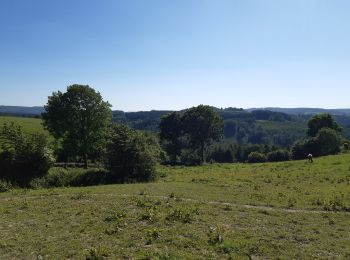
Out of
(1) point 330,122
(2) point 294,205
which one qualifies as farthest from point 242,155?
(2) point 294,205

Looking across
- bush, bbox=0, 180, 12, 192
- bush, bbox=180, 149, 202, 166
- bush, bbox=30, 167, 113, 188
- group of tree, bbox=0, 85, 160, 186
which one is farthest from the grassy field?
bush, bbox=180, 149, 202, 166

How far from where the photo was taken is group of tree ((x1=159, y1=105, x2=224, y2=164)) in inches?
3954

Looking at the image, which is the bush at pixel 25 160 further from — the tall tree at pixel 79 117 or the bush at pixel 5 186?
the tall tree at pixel 79 117

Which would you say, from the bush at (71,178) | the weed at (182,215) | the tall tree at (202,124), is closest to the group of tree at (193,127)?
the tall tree at (202,124)

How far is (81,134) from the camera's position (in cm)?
5931

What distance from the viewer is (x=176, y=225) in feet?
63.5

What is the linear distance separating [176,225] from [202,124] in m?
81.6

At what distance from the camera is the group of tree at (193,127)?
10044 cm

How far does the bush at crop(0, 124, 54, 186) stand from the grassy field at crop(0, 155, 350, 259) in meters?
9.65

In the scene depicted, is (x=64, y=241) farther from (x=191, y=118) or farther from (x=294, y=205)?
(x=191, y=118)

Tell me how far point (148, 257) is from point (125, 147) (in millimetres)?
30768

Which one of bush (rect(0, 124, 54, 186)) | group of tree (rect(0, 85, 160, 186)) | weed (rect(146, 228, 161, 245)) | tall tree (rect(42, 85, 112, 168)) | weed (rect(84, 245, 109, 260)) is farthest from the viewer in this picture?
tall tree (rect(42, 85, 112, 168))

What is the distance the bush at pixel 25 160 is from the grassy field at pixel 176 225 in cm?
965

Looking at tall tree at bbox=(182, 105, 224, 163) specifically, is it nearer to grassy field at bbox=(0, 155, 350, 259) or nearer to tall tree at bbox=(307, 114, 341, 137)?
tall tree at bbox=(307, 114, 341, 137)
